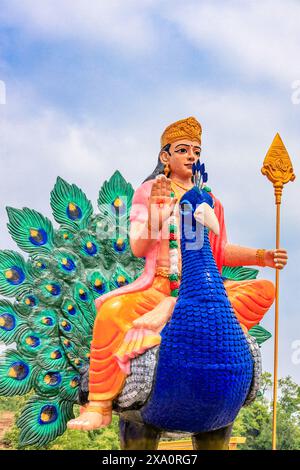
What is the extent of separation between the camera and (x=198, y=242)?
4.50 meters

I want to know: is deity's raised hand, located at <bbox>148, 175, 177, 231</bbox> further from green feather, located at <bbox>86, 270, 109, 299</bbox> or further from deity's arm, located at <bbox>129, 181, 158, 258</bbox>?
green feather, located at <bbox>86, 270, 109, 299</bbox>

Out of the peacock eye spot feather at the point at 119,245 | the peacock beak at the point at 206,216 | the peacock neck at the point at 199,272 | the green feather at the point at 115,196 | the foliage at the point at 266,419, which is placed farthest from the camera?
the foliage at the point at 266,419

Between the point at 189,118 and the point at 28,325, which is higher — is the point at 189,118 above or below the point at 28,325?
above

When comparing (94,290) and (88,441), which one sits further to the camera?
(88,441)

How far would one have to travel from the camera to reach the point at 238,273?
19.2ft

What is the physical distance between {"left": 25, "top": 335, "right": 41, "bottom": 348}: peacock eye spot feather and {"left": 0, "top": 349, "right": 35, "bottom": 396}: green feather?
11 cm

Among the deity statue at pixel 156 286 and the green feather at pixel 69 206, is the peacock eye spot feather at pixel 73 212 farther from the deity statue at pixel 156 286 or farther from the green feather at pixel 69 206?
the deity statue at pixel 156 286

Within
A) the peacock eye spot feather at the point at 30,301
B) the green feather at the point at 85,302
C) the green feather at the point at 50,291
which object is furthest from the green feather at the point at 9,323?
the green feather at the point at 85,302

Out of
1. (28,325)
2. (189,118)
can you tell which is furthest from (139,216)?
(28,325)

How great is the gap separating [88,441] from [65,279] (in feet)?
10.5

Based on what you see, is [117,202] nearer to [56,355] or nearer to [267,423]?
[56,355]

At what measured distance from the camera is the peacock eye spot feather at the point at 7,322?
511 cm
